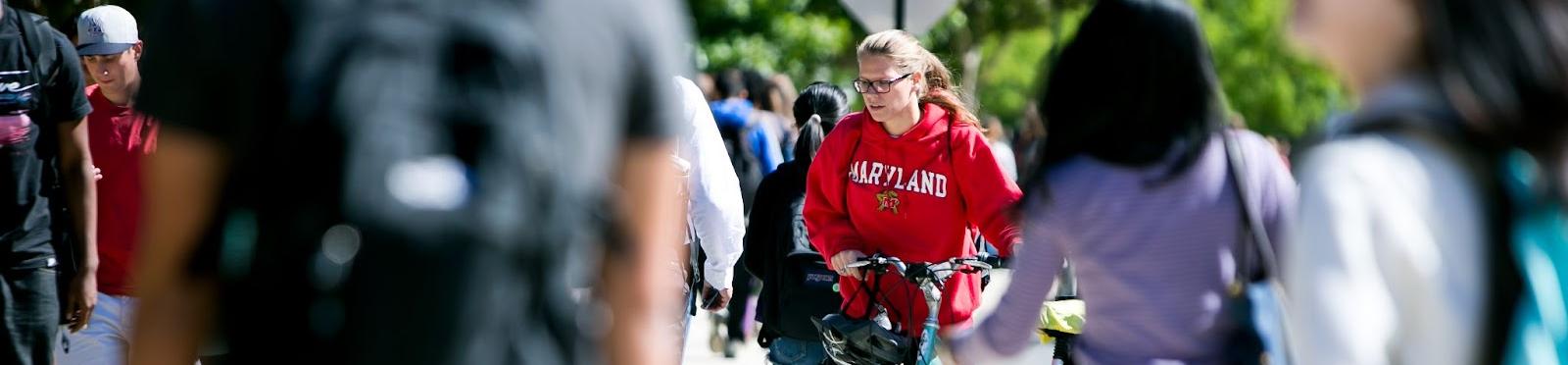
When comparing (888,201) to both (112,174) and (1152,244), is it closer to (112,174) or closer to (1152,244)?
(112,174)

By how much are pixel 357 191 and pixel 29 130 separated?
3914 mm

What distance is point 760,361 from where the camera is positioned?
11.7 meters

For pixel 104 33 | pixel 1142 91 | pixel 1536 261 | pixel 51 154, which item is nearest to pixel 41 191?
pixel 51 154

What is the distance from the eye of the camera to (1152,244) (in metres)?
3.52

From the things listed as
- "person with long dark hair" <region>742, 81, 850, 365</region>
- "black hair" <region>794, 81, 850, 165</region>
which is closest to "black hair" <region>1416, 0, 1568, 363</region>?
"person with long dark hair" <region>742, 81, 850, 365</region>

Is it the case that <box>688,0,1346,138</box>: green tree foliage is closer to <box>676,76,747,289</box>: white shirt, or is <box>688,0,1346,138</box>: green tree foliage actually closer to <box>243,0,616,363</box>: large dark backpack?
<box>676,76,747,289</box>: white shirt

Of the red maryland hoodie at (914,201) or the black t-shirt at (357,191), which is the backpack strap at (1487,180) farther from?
the red maryland hoodie at (914,201)

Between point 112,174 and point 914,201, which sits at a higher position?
point 112,174

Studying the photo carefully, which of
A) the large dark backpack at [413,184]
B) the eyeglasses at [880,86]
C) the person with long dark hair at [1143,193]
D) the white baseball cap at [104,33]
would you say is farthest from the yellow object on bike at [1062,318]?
the white baseball cap at [104,33]

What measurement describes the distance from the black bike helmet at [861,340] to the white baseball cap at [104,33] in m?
2.53

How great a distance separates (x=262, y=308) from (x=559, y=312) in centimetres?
33

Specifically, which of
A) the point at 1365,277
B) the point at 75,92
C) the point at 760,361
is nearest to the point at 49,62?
the point at 75,92

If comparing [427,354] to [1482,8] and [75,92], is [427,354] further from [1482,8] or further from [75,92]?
[75,92]

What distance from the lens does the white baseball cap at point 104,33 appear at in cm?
615
